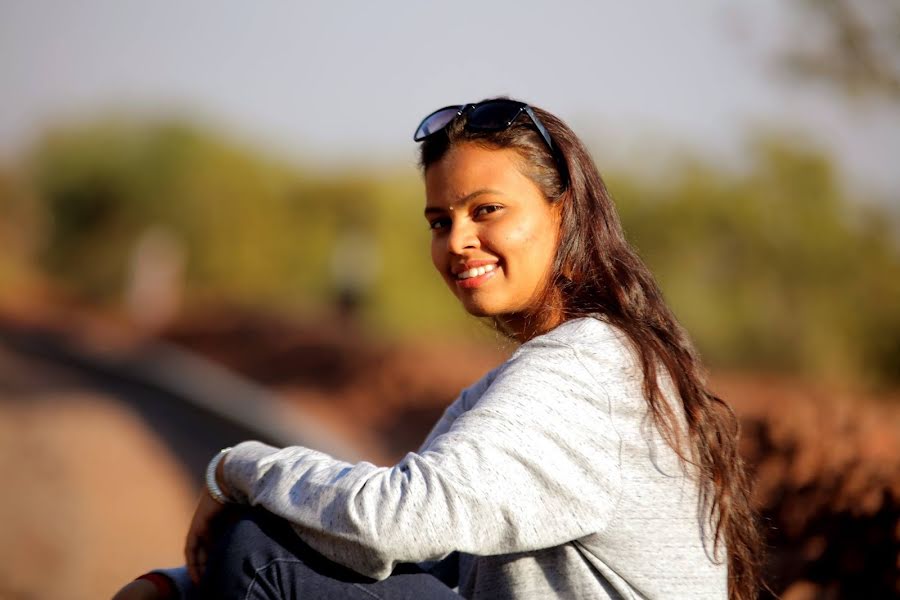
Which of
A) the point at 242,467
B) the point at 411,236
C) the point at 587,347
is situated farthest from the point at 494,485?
the point at 411,236

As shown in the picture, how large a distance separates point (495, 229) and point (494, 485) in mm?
710

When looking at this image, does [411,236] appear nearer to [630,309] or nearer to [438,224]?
[438,224]

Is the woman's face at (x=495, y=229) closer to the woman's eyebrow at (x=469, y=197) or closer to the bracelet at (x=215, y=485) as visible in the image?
the woman's eyebrow at (x=469, y=197)

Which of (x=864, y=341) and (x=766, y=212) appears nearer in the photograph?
(x=864, y=341)

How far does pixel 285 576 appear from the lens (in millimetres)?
2100

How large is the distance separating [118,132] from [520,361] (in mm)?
30378

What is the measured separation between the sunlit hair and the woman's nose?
0.61 feet

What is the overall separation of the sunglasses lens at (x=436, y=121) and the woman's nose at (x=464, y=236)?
25cm

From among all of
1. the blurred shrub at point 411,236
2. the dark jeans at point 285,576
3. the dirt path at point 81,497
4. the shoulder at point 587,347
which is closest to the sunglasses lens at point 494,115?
the shoulder at point 587,347

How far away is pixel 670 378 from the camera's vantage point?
221 cm

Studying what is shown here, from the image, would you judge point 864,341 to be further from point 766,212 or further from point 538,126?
point 538,126

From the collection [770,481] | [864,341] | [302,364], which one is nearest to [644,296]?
[770,481]

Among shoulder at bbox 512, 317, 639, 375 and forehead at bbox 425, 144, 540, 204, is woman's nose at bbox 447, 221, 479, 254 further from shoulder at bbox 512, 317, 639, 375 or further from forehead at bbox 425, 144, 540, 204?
shoulder at bbox 512, 317, 639, 375

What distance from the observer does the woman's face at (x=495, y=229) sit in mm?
2432
